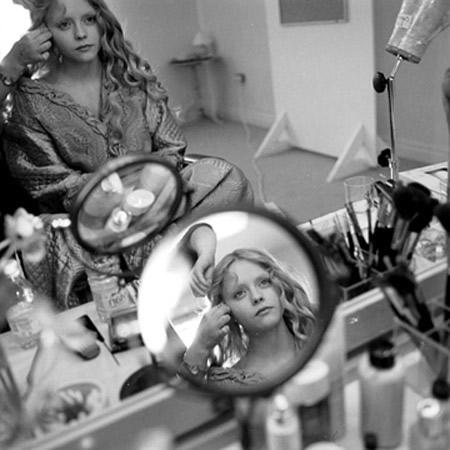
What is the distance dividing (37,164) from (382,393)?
74cm

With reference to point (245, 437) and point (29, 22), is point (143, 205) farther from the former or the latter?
point (29, 22)

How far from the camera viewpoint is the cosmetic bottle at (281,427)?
1.49ft

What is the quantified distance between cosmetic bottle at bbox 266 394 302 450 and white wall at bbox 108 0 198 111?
4.04ft

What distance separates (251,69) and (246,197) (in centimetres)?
185

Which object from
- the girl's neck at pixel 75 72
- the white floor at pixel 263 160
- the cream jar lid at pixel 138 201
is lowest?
the white floor at pixel 263 160

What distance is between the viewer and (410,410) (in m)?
0.50

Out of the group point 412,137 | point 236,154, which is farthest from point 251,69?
point 412,137

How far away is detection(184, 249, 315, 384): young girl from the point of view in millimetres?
559

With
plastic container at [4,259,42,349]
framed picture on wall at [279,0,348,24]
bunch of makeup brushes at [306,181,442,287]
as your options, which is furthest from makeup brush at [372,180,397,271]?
framed picture on wall at [279,0,348,24]

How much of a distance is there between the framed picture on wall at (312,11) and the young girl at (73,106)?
150cm

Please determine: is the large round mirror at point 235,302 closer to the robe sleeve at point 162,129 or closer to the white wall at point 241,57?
the robe sleeve at point 162,129

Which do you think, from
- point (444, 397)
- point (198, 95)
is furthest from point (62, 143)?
point (198, 95)

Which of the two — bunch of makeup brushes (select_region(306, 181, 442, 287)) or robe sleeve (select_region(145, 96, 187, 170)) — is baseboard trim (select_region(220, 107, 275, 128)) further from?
bunch of makeup brushes (select_region(306, 181, 442, 287))

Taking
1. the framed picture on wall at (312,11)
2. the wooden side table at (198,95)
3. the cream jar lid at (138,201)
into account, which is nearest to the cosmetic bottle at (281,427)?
the cream jar lid at (138,201)
